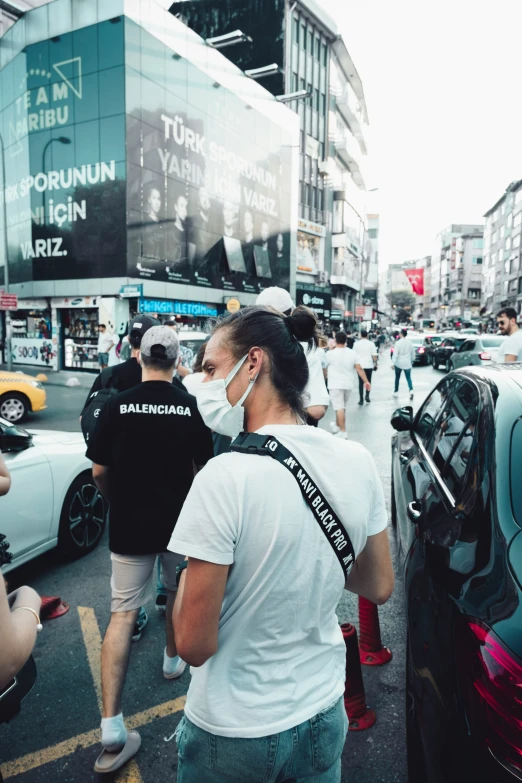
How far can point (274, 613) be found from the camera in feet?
3.85

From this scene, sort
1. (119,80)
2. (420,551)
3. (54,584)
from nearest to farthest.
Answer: (420,551) → (54,584) → (119,80)

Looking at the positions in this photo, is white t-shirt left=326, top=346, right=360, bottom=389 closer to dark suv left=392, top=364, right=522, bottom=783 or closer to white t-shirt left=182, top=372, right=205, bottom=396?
dark suv left=392, top=364, right=522, bottom=783

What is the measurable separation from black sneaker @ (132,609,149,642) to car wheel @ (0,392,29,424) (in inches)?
331

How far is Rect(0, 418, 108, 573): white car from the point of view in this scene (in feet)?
12.2

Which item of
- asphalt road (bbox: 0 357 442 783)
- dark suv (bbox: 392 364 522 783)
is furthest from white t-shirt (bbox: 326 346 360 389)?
dark suv (bbox: 392 364 522 783)

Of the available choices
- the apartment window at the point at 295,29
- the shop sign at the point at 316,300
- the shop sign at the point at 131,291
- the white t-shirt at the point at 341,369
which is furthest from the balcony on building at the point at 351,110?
the white t-shirt at the point at 341,369

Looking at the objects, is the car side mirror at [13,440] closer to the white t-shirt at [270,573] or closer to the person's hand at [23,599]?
the person's hand at [23,599]

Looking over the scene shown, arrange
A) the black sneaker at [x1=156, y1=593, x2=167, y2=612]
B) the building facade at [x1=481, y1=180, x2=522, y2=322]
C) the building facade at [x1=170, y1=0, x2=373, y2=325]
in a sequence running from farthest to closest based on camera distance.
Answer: the building facade at [x1=481, y1=180, x2=522, y2=322] → the building facade at [x1=170, y1=0, x2=373, y2=325] → the black sneaker at [x1=156, y1=593, x2=167, y2=612]

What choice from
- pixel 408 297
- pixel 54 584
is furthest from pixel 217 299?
pixel 408 297

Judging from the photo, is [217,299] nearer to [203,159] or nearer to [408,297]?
[203,159]

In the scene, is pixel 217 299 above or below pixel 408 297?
below

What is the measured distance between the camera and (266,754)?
3.84 ft

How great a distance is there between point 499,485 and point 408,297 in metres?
131

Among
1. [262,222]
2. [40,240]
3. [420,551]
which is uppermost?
[262,222]
